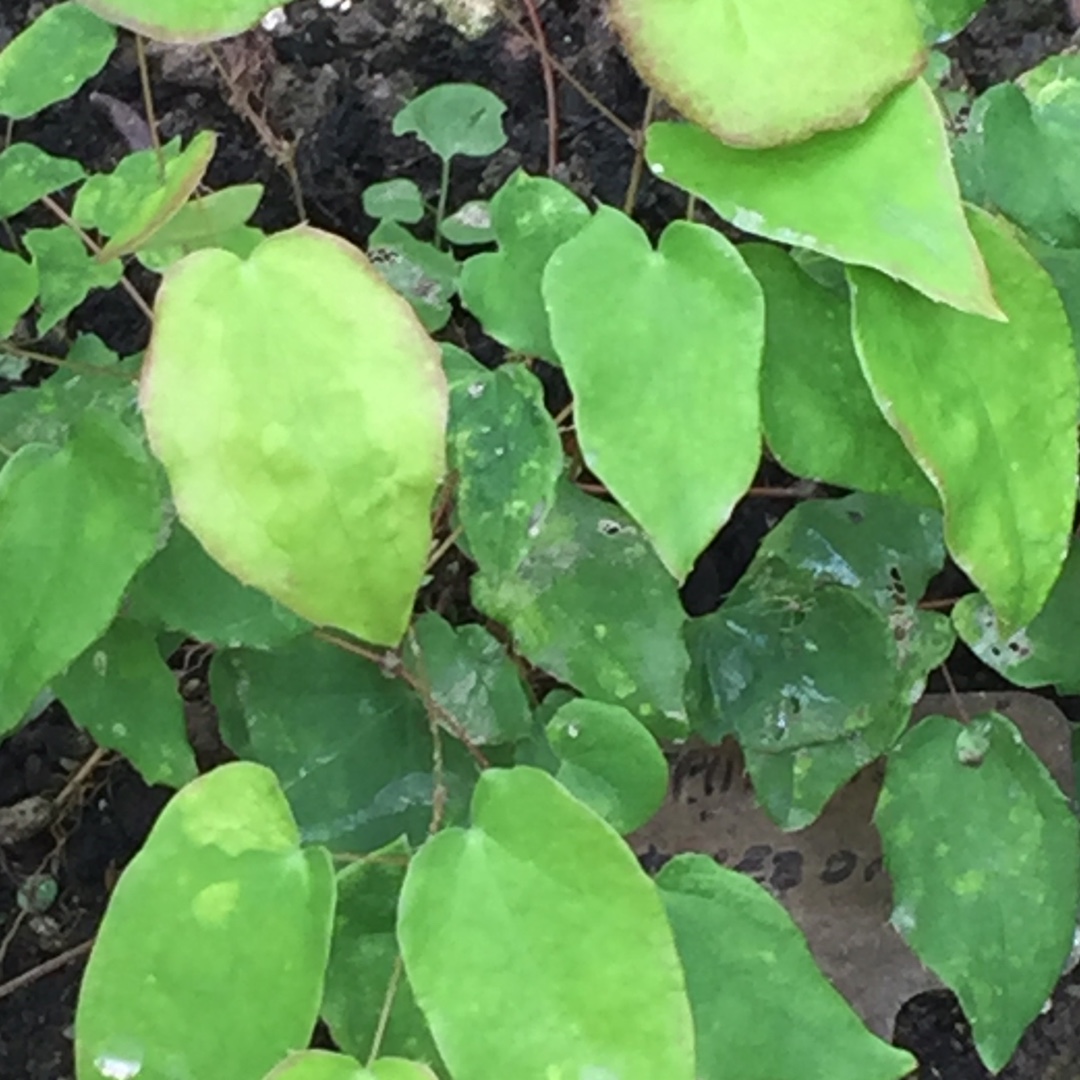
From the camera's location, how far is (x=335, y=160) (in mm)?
847

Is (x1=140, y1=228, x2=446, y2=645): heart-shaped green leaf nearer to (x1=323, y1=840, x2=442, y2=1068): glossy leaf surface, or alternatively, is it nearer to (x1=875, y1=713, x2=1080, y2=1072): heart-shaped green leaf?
(x1=323, y1=840, x2=442, y2=1068): glossy leaf surface

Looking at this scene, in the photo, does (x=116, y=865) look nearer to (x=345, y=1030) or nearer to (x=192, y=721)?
(x=192, y=721)

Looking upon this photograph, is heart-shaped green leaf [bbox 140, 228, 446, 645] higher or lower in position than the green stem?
higher

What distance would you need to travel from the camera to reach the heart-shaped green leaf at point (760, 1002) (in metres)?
0.50

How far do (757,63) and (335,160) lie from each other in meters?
0.46

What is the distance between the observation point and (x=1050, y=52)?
2.77 feet

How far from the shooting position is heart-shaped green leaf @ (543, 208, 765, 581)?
1.43 ft

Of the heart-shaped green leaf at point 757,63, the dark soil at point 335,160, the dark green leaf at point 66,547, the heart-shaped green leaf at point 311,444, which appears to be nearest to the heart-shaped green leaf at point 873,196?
the heart-shaped green leaf at point 757,63

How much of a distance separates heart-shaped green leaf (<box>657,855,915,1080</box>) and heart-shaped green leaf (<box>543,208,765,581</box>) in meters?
0.16

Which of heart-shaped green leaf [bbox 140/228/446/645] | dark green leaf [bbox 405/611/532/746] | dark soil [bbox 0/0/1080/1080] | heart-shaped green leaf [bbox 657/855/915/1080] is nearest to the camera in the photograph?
heart-shaped green leaf [bbox 140/228/446/645]

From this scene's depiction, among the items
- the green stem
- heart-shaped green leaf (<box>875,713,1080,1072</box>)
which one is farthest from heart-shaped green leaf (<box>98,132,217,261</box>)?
heart-shaped green leaf (<box>875,713,1080,1072</box>)

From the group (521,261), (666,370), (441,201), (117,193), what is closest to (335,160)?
(441,201)

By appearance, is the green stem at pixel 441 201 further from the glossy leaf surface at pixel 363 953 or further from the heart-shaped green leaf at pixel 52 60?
the glossy leaf surface at pixel 363 953

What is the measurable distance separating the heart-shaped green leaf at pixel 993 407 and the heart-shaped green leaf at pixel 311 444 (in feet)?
0.50
